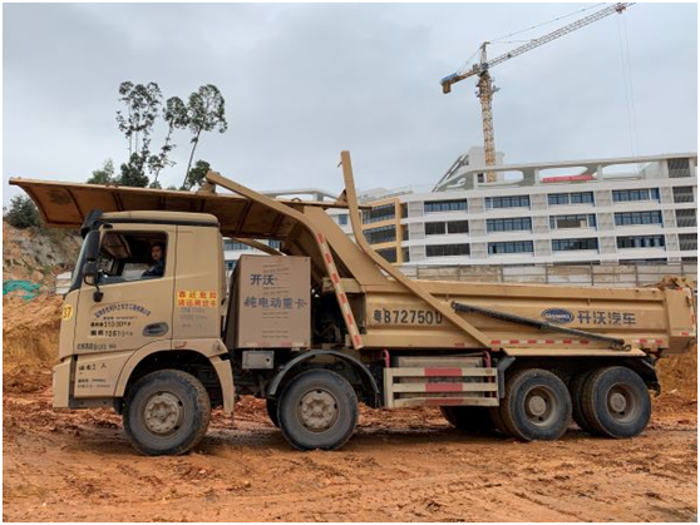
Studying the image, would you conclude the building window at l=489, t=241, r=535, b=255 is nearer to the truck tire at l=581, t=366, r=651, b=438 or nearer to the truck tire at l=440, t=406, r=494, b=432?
the truck tire at l=440, t=406, r=494, b=432

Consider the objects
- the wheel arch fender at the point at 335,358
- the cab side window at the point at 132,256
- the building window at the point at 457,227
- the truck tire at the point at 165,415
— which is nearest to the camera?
the truck tire at the point at 165,415

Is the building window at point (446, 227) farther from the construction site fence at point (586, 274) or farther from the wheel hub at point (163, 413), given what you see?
the wheel hub at point (163, 413)

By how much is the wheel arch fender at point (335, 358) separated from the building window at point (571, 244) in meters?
47.8

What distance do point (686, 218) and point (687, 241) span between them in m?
2.10

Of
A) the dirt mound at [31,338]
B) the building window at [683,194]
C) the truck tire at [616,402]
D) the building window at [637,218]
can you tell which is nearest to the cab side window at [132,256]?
the truck tire at [616,402]

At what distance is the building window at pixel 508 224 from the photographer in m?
52.1

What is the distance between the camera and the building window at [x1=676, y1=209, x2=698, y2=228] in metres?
51.2

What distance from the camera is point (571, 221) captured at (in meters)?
52.0

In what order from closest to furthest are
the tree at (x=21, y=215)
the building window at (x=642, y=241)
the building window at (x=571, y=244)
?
the tree at (x=21, y=215) → the building window at (x=642, y=241) → the building window at (x=571, y=244)

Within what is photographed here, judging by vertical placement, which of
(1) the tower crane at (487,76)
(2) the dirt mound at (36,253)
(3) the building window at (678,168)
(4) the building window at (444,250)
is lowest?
(2) the dirt mound at (36,253)

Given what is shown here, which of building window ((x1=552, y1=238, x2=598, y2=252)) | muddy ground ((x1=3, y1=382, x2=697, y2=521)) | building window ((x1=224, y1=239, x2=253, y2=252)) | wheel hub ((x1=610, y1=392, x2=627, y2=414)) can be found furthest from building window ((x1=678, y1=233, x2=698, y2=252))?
wheel hub ((x1=610, y1=392, x2=627, y2=414))

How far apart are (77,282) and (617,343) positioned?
731 centimetres

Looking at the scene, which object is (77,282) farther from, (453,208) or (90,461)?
(453,208)

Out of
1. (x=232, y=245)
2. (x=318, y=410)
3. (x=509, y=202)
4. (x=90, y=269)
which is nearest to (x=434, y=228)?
(x=509, y=202)
